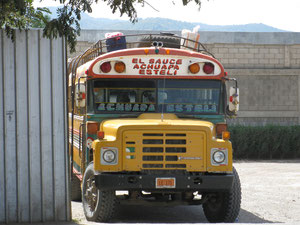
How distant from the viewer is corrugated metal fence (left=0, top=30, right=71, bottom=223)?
28.0ft

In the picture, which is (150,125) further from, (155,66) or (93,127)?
(155,66)

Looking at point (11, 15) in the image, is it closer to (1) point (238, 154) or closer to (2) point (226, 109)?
(2) point (226, 109)

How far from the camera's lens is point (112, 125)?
376 inches

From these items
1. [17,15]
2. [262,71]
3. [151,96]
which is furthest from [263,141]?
[17,15]

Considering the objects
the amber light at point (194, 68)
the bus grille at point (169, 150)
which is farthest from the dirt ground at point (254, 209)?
the amber light at point (194, 68)

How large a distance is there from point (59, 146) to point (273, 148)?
18.1m

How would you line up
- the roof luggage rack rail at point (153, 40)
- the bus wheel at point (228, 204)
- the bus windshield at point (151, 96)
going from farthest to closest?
the roof luggage rack rail at point (153, 40)
the bus windshield at point (151, 96)
the bus wheel at point (228, 204)

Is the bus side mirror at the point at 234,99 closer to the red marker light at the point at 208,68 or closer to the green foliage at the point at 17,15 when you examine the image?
the red marker light at the point at 208,68

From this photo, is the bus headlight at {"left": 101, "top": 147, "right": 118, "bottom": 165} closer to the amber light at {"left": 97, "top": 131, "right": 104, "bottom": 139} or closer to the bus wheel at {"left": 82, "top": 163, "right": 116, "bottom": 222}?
the amber light at {"left": 97, "top": 131, "right": 104, "bottom": 139}

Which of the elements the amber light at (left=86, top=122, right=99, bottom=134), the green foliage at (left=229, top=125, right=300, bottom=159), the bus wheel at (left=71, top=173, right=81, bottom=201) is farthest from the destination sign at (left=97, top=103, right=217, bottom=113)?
the green foliage at (left=229, top=125, right=300, bottom=159)

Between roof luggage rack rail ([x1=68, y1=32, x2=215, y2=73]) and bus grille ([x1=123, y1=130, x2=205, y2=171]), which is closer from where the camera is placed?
bus grille ([x1=123, y1=130, x2=205, y2=171])

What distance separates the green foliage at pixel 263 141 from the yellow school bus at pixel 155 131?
47.6 ft

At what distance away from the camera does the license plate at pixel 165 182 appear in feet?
30.3

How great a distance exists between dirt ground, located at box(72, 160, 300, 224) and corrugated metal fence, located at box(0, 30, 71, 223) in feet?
2.38
